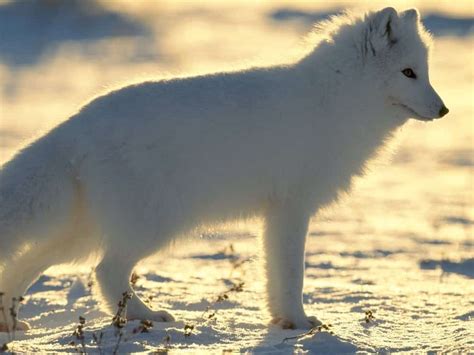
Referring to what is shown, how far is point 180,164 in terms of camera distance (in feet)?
17.8

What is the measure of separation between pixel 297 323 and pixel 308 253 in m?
2.45

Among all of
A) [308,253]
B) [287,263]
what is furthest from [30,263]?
[308,253]

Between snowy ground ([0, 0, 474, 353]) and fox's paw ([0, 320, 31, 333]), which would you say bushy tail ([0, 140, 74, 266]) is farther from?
fox's paw ([0, 320, 31, 333])

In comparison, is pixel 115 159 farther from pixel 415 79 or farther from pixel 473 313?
pixel 473 313

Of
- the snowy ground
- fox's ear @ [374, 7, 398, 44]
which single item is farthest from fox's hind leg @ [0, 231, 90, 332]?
fox's ear @ [374, 7, 398, 44]

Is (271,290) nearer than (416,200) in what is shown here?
Yes

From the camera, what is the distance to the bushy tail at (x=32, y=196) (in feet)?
17.1

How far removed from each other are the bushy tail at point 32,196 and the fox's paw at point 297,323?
1.28 metres

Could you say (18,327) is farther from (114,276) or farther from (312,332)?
(312,332)

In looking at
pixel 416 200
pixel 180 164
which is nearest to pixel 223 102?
pixel 180 164

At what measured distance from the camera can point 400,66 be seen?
6160 millimetres

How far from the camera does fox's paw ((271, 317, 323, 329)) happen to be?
578 cm

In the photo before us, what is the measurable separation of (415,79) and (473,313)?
4.35 ft

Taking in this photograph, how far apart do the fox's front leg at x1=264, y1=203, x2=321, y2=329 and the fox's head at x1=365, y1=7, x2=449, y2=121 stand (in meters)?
0.88
